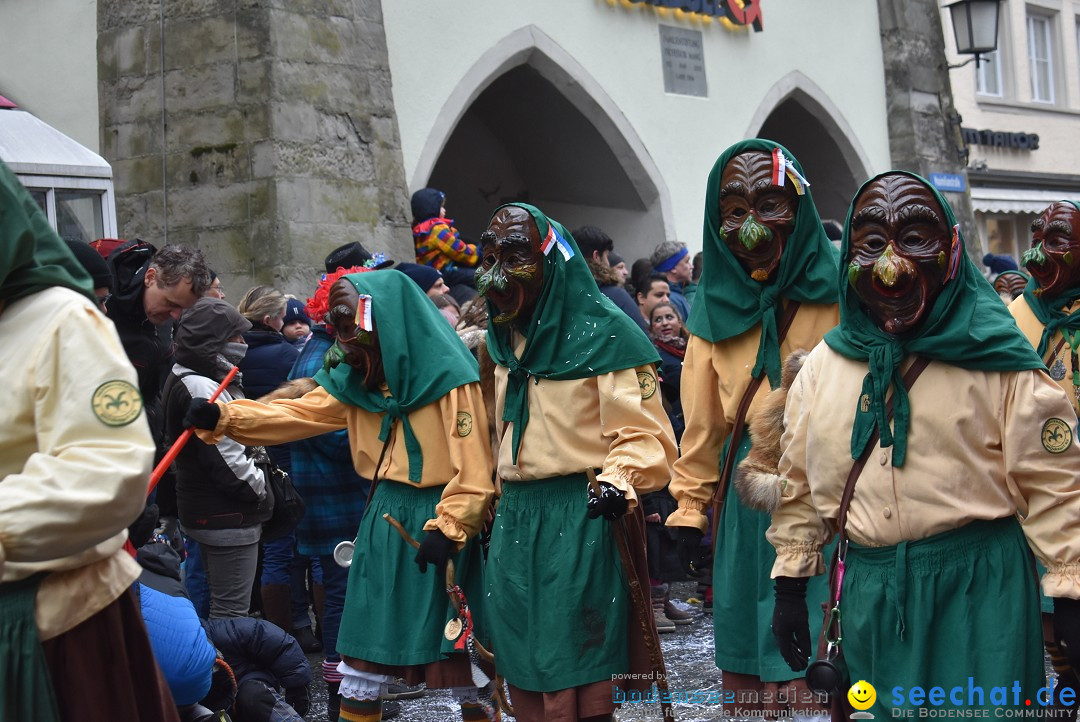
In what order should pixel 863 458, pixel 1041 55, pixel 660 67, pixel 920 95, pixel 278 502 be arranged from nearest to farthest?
pixel 863 458
pixel 278 502
pixel 660 67
pixel 920 95
pixel 1041 55

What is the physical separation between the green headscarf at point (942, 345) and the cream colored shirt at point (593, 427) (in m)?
1.09

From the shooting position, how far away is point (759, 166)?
4.57 m

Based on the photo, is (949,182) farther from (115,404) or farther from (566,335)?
(115,404)

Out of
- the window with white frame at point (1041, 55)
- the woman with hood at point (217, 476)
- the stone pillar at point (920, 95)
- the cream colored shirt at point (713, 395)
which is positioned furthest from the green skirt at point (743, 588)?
the window with white frame at point (1041, 55)

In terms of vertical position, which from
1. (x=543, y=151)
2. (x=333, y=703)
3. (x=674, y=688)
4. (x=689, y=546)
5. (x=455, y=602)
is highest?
(x=543, y=151)

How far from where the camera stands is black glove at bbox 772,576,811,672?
3.46 m

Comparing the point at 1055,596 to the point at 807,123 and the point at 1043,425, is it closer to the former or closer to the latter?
the point at 1043,425

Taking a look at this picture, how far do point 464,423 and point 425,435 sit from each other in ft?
0.55

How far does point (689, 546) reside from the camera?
434 centimetres

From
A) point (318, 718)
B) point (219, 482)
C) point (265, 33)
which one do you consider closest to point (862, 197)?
point (219, 482)

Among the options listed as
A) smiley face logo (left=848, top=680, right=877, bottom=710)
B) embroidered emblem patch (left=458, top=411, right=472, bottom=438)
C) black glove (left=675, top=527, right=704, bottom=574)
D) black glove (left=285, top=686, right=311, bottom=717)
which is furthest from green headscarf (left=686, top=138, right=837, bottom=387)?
black glove (left=285, top=686, right=311, bottom=717)

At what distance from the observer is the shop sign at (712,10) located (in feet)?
42.2

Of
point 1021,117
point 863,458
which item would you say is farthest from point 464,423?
point 1021,117

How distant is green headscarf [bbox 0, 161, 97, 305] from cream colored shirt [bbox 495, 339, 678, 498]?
6.88 ft
